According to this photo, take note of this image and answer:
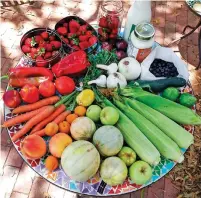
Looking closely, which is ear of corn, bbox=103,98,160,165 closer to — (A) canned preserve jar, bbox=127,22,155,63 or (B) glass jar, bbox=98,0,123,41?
(A) canned preserve jar, bbox=127,22,155,63

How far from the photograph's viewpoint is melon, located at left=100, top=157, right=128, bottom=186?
1199mm

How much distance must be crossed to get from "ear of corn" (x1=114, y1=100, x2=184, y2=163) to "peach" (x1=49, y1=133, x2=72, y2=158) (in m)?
0.34

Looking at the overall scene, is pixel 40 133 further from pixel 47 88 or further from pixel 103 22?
pixel 103 22

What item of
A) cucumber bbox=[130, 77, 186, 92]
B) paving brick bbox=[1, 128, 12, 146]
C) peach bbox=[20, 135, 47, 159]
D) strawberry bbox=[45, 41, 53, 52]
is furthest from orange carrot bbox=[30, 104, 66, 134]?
paving brick bbox=[1, 128, 12, 146]

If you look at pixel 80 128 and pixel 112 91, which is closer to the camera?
pixel 80 128

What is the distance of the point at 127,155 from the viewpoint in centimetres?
127

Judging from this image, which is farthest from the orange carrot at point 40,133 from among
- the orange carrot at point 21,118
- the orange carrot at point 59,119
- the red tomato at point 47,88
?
the red tomato at point 47,88

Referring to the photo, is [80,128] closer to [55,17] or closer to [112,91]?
[112,91]

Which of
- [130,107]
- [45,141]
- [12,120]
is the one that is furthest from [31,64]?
[130,107]

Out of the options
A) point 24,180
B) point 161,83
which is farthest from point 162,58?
point 24,180

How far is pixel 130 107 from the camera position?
4.67 feet

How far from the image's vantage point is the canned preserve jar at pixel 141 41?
1447 millimetres

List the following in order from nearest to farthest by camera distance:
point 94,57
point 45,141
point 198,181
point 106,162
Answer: point 106,162, point 45,141, point 94,57, point 198,181

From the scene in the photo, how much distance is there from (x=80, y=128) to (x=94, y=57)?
48cm
